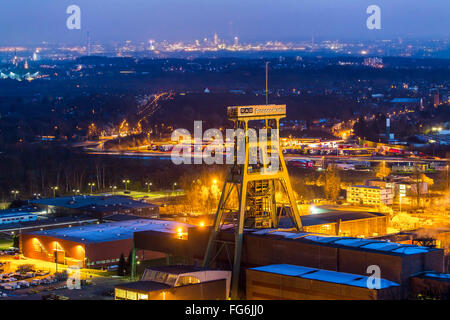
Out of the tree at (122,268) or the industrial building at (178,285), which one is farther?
the tree at (122,268)

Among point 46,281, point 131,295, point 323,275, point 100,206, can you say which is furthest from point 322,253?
point 100,206

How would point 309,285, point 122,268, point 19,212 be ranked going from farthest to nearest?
point 19,212 < point 122,268 < point 309,285

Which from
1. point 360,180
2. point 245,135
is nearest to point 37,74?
point 360,180

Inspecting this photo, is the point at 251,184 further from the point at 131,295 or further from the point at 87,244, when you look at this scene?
the point at 87,244

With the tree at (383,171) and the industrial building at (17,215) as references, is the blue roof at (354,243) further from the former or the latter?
the tree at (383,171)

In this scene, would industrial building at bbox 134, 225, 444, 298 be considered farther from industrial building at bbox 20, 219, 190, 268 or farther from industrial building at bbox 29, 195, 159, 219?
industrial building at bbox 29, 195, 159, 219

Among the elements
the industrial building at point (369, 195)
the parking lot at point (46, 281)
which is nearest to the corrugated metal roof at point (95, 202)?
the parking lot at point (46, 281)

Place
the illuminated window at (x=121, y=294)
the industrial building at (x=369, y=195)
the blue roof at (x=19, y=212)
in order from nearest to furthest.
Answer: the illuminated window at (x=121, y=294) < the blue roof at (x=19, y=212) < the industrial building at (x=369, y=195)
